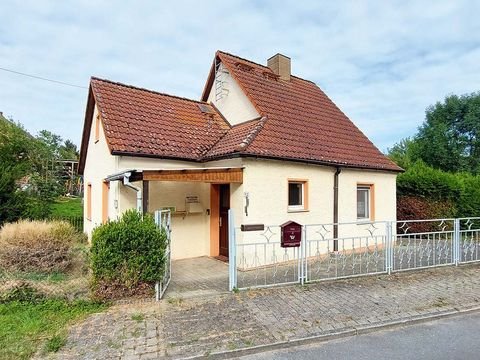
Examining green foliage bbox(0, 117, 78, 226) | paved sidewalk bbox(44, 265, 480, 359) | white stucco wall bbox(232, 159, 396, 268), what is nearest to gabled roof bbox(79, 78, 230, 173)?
white stucco wall bbox(232, 159, 396, 268)

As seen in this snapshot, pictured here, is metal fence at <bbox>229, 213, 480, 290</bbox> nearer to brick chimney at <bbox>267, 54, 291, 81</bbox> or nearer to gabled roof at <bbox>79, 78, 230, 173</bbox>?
gabled roof at <bbox>79, 78, 230, 173</bbox>

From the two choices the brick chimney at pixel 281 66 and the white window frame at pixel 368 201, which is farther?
the brick chimney at pixel 281 66

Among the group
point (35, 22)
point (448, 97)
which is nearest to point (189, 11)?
point (35, 22)

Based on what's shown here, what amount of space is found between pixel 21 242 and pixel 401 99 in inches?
834

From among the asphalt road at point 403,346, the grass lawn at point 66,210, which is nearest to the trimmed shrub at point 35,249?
the asphalt road at point 403,346

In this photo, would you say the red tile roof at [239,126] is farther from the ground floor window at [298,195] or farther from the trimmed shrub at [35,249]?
the trimmed shrub at [35,249]

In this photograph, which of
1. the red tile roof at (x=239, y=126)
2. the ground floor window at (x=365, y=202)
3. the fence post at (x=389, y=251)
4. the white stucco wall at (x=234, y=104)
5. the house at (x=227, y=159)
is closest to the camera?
the fence post at (x=389, y=251)

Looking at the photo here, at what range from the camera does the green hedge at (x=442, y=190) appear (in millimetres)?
14883

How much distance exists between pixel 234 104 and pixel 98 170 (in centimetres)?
556

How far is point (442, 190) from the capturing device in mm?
14922

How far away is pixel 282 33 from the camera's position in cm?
1112

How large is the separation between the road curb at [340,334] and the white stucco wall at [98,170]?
258 inches

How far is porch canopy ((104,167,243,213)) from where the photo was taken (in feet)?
25.3

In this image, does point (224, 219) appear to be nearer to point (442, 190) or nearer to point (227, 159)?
point (227, 159)
